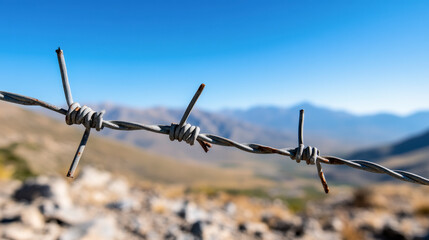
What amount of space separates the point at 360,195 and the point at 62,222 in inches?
559

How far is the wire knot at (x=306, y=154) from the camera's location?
6.27 feet

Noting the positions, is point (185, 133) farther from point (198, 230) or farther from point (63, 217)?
point (63, 217)

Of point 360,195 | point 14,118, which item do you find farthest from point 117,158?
point 360,195

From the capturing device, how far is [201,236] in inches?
181

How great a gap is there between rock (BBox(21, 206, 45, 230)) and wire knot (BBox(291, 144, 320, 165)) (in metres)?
3.70

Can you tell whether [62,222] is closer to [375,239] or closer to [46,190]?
[46,190]

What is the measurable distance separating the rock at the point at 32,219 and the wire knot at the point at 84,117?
296 centimetres

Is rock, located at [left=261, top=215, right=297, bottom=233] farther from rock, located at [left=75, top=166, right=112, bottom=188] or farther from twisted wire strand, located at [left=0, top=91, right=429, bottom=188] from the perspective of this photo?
rock, located at [left=75, top=166, right=112, bottom=188]

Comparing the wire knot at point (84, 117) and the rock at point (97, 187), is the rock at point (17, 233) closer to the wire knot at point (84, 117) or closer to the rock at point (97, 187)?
the wire knot at point (84, 117)

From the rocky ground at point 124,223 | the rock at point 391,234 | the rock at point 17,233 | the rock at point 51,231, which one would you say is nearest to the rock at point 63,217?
the rocky ground at point 124,223

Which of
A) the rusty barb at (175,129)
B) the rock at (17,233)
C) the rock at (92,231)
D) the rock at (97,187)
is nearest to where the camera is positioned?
the rusty barb at (175,129)

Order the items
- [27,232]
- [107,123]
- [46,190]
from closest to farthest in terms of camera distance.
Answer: [107,123], [27,232], [46,190]

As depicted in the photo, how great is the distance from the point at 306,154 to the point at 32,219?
12.5 feet

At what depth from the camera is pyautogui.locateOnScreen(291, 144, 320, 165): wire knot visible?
1.91m
